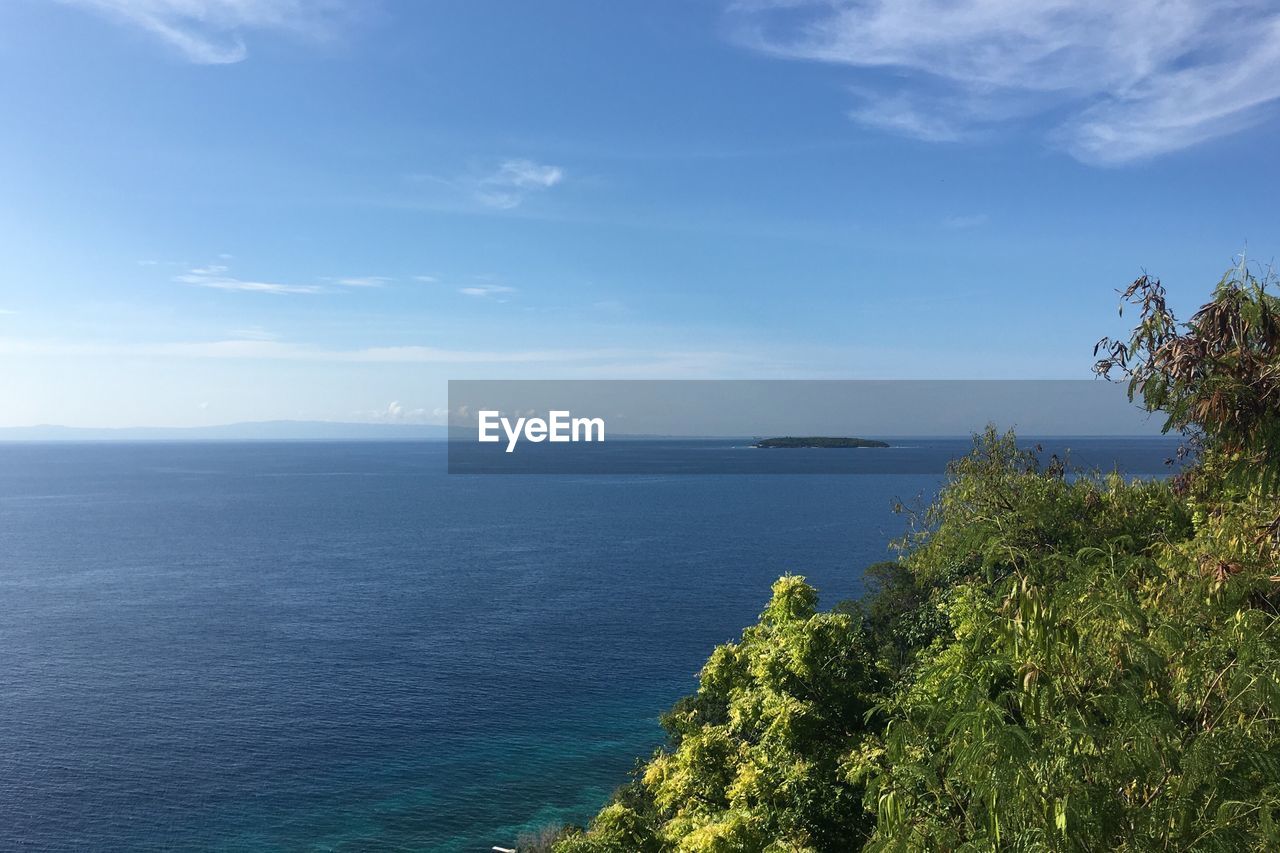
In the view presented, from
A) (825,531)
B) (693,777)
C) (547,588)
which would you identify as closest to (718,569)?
(547,588)

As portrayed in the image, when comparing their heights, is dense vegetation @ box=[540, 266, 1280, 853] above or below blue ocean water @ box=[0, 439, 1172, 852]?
above

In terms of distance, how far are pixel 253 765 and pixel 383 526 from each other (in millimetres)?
98307

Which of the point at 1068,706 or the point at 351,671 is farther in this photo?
the point at 351,671

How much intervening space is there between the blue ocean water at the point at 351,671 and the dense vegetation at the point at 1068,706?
29.5 meters

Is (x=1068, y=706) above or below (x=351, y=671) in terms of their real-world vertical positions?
above

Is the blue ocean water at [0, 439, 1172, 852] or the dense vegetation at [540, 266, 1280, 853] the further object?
the blue ocean water at [0, 439, 1172, 852]

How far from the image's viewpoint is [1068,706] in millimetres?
9562

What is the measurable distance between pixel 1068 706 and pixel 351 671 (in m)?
68.9

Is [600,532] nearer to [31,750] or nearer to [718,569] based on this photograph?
[718,569]

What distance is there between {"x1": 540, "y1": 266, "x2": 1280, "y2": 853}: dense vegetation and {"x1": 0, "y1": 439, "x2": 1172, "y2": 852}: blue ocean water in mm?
29543

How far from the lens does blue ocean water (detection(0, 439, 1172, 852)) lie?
48.8 m

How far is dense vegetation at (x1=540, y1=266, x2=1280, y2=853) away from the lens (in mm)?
8273

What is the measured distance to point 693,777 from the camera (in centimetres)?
2325

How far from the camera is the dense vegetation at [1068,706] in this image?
8.27 m
